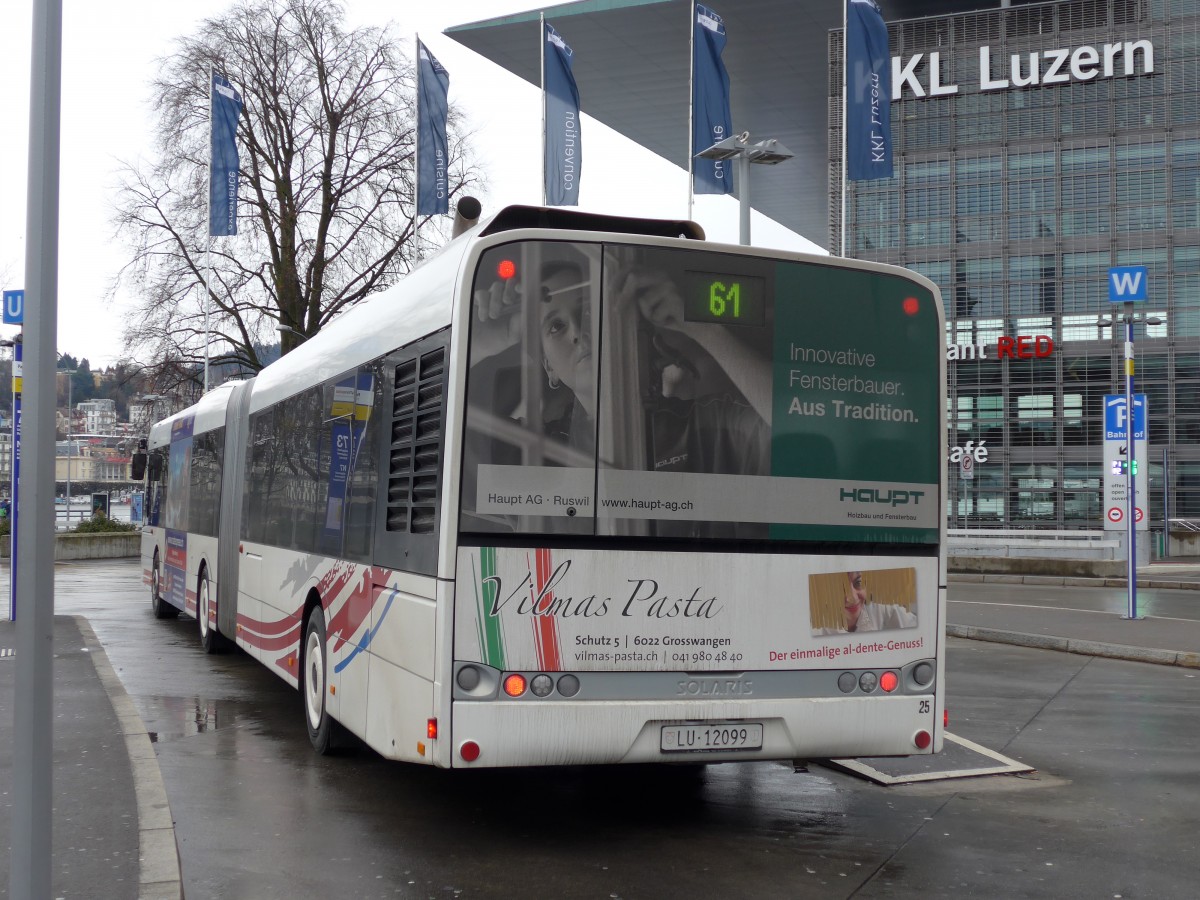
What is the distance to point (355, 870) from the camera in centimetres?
609

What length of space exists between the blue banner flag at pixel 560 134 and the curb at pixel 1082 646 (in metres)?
13.0

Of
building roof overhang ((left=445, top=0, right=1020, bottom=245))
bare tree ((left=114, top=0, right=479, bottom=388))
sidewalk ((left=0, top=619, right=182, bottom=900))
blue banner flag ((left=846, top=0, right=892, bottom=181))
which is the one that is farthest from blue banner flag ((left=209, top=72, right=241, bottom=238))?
sidewalk ((left=0, top=619, right=182, bottom=900))

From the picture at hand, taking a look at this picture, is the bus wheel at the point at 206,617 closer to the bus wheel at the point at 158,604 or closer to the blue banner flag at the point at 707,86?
the bus wheel at the point at 158,604

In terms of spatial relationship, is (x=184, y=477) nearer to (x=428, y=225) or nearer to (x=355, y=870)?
(x=355, y=870)

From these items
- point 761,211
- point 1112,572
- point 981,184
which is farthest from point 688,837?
point 761,211

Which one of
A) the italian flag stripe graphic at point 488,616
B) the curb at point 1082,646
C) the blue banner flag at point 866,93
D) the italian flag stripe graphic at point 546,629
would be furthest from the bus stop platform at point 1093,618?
the italian flag stripe graphic at point 488,616

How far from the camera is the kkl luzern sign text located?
5106 centimetres

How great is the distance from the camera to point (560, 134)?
27.8 meters

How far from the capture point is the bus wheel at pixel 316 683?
873 cm

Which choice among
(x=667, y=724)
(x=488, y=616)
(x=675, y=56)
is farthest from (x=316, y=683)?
(x=675, y=56)

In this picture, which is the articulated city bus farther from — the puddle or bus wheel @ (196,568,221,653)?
bus wheel @ (196,568,221,653)

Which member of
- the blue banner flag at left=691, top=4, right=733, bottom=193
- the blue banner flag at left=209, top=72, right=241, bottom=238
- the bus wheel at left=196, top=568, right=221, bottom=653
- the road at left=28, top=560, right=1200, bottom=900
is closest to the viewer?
the road at left=28, top=560, right=1200, bottom=900

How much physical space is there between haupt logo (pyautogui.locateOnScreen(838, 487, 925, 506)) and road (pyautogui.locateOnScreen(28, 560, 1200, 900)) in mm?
1651

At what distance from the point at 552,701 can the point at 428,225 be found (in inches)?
1145
